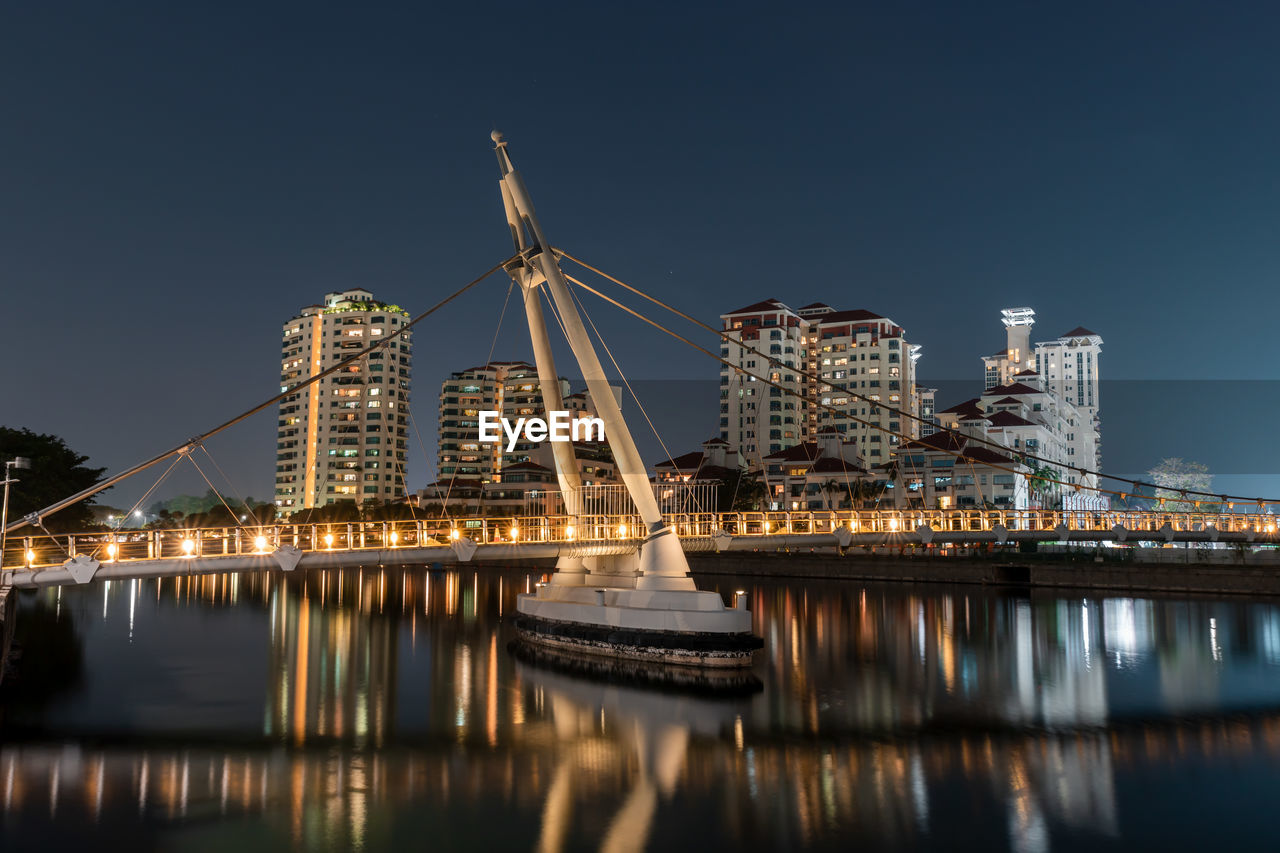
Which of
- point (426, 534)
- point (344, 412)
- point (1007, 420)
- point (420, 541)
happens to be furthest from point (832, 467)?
point (344, 412)

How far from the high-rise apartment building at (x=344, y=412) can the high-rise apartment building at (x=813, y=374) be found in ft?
150

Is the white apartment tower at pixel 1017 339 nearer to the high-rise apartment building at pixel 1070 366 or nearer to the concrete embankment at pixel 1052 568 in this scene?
the high-rise apartment building at pixel 1070 366

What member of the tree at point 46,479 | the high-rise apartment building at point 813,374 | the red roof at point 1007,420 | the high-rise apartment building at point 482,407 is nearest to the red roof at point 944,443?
the red roof at point 1007,420

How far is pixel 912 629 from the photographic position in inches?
1635

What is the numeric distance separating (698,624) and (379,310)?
115040 mm

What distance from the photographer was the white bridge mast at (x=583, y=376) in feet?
93.5

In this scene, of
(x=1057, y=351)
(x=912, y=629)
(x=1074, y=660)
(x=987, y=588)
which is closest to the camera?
(x=1074, y=660)

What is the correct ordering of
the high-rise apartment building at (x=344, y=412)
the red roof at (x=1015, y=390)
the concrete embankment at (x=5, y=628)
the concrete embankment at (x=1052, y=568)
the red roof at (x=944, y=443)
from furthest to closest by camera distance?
the high-rise apartment building at (x=344, y=412), the red roof at (x=1015, y=390), the red roof at (x=944, y=443), the concrete embankment at (x=1052, y=568), the concrete embankment at (x=5, y=628)

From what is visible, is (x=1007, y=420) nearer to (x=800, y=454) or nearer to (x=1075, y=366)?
(x=800, y=454)

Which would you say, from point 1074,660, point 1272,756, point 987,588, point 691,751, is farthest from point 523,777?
point 987,588

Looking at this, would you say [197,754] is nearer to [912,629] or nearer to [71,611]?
[912,629]

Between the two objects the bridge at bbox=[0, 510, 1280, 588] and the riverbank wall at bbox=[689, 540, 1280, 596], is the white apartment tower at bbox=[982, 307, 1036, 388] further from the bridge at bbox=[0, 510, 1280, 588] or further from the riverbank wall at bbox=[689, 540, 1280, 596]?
the bridge at bbox=[0, 510, 1280, 588]

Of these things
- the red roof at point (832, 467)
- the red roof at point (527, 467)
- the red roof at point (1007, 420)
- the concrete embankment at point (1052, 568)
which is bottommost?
the concrete embankment at point (1052, 568)

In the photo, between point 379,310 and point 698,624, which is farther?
point 379,310
